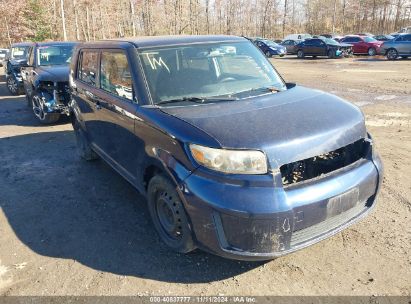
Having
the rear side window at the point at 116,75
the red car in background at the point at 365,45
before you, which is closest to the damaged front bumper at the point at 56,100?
the rear side window at the point at 116,75

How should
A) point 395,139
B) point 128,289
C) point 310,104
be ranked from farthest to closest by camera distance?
point 395,139 → point 310,104 → point 128,289

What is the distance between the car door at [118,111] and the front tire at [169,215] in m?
0.43

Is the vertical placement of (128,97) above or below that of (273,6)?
below

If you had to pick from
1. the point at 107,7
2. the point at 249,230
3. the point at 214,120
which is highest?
the point at 107,7

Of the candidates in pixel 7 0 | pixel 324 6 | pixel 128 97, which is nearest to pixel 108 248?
pixel 128 97

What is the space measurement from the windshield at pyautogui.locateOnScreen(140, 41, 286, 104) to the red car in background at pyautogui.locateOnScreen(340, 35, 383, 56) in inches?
1054

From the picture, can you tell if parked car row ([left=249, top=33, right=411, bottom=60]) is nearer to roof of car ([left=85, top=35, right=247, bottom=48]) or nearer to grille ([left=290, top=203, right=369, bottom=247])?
roof of car ([left=85, top=35, right=247, bottom=48])

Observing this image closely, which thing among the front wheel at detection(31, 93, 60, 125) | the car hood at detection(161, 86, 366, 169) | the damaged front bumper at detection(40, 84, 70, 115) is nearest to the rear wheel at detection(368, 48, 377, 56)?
the damaged front bumper at detection(40, 84, 70, 115)

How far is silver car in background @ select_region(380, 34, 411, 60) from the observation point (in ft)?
76.8

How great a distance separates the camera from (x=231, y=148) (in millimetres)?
2574

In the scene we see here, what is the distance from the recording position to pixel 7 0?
131 feet

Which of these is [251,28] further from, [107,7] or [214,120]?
[214,120]

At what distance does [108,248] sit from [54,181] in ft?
6.96

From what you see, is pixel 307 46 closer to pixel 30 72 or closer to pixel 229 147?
pixel 30 72
